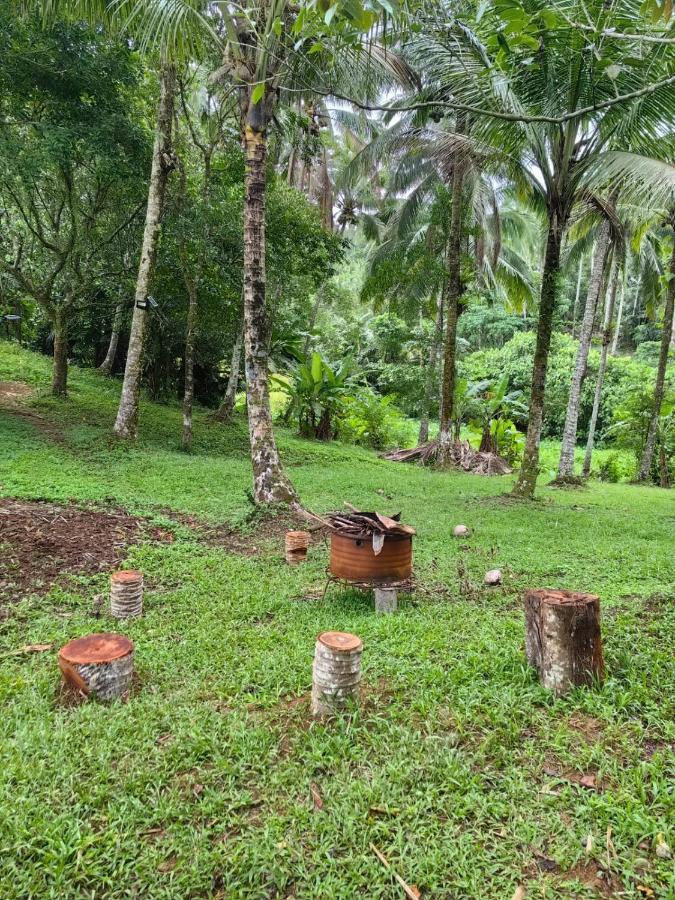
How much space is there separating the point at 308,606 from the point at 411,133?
11.3m

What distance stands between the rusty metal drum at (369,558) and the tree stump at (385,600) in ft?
0.23

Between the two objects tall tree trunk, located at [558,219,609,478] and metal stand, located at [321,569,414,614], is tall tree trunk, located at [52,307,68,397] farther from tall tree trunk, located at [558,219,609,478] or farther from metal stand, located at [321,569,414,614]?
tall tree trunk, located at [558,219,609,478]

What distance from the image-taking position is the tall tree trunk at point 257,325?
6.29 m

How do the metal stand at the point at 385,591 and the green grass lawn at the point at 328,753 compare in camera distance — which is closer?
the green grass lawn at the point at 328,753

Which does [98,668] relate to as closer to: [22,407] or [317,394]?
[22,407]

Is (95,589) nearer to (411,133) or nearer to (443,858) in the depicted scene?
(443,858)

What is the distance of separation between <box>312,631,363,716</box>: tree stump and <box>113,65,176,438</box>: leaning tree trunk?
818cm

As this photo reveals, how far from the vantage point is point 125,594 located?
3676 millimetres

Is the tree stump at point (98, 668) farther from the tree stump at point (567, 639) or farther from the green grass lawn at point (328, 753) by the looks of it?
the tree stump at point (567, 639)

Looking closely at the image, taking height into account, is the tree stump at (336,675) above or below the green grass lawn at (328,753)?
above

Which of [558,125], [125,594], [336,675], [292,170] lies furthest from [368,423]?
[336,675]

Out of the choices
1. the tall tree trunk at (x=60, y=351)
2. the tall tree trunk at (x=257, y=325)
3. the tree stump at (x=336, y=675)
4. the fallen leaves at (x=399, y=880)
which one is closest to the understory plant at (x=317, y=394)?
the tall tree trunk at (x=60, y=351)

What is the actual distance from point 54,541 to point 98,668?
279cm

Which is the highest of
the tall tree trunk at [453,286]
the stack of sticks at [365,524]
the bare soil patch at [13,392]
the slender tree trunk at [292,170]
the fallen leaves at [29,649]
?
the slender tree trunk at [292,170]
